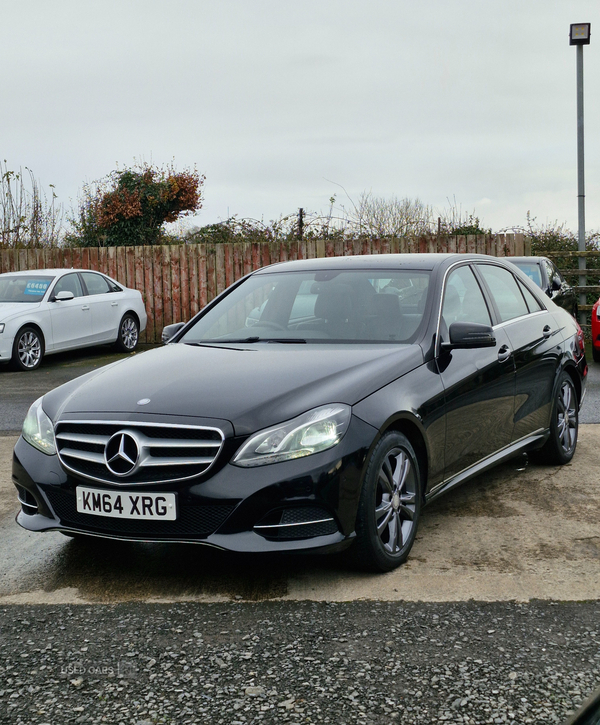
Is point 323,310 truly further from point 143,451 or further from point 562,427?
point 562,427

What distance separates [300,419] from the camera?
3793 millimetres

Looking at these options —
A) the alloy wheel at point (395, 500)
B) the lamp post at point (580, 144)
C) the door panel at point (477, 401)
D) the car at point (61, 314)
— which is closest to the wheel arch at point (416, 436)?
the alloy wheel at point (395, 500)

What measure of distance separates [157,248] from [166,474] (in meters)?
14.3

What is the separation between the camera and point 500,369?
17.2ft

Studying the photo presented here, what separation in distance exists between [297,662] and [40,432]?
5.90ft

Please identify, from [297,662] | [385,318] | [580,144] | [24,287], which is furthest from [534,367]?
[580,144]

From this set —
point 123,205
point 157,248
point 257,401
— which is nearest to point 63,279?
point 157,248

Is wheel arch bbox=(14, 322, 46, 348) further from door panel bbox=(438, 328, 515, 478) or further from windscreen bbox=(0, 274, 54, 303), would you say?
door panel bbox=(438, 328, 515, 478)

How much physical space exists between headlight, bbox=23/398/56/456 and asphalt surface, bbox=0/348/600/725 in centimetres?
63

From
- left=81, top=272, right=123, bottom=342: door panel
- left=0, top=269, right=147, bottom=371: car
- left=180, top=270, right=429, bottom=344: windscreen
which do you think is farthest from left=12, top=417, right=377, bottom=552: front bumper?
left=81, top=272, right=123, bottom=342: door panel

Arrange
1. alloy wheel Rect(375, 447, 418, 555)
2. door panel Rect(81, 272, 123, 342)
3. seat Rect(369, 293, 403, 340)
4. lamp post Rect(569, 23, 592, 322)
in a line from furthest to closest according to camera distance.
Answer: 1. lamp post Rect(569, 23, 592, 322)
2. door panel Rect(81, 272, 123, 342)
3. seat Rect(369, 293, 403, 340)
4. alloy wheel Rect(375, 447, 418, 555)

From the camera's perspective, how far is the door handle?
17.3ft

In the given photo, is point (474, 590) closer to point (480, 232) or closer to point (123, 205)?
point (480, 232)

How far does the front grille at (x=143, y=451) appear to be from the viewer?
12.3ft
